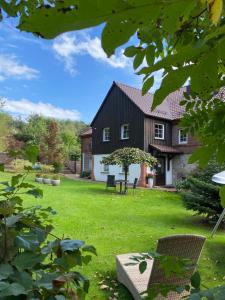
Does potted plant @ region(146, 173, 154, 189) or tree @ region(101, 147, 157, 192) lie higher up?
tree @ region(101, 147, 157, 192)

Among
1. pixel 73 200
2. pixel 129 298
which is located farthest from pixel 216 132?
pixel 73 200

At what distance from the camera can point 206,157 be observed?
903 millimetres

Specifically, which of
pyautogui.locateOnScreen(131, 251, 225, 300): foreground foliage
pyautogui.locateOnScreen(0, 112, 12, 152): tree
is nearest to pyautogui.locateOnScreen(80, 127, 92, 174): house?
pyautogui.locateOnScreen(0, 112, 12, 152): tree

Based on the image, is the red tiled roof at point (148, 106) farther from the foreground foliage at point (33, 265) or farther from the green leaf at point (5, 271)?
the green leaf at point (5, 271)

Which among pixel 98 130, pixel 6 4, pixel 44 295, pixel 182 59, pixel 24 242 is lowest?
pixel 44 295

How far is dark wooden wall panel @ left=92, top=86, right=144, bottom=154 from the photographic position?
22.1m

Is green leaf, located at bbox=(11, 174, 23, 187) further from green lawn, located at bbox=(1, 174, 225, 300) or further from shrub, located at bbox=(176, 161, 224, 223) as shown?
shrub, located at bbox=(176, 161, 224, 223)

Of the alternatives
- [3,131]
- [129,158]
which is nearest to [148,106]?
[129,158]

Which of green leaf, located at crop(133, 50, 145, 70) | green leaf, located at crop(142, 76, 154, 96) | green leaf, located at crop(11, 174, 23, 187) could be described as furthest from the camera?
green leaf, located at crop(11, 174, 23, 187)

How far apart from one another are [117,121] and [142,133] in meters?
2.73

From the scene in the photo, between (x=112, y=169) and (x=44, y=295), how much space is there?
22868 mm

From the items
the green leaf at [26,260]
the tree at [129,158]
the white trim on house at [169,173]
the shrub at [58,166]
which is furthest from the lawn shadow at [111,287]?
the shrub at [58,166]

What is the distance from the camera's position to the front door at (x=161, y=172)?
857 inches

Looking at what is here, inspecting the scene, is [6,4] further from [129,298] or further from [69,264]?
[129,298]
